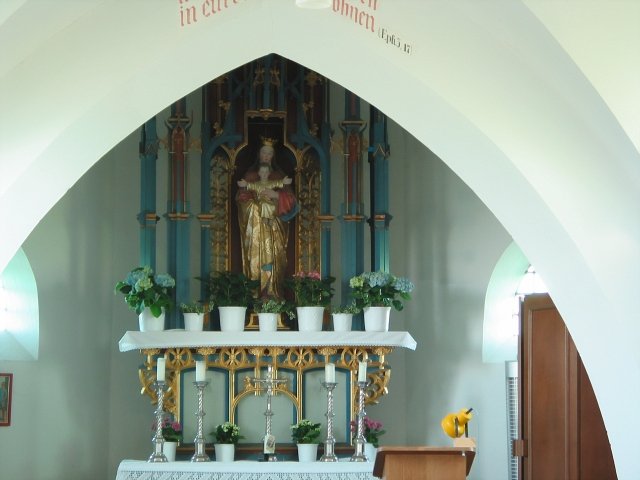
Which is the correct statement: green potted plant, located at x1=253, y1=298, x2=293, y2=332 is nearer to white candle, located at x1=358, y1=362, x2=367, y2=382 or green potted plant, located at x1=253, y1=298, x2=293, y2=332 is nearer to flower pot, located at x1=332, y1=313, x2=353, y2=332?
flower pot, located at x1=332, y1=313, x2=353, y2=332

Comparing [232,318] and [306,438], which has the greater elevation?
[232,318]

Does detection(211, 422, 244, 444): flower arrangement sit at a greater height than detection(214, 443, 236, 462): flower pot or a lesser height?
greater

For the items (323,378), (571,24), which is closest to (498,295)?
(323,378)

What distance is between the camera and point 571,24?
6625mm

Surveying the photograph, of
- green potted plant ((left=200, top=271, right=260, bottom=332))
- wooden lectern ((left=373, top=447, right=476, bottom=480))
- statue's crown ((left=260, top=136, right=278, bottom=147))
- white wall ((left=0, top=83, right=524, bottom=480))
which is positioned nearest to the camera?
wooden lectern ((left=373, top=447, right=476, bottom=480))

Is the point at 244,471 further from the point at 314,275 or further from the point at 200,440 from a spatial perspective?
the point at 314,275

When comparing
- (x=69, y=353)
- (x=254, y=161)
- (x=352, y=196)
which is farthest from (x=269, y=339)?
(x=69, y=353)

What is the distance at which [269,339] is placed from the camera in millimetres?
10711

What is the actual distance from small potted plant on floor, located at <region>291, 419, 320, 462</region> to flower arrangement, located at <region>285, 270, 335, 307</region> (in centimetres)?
104

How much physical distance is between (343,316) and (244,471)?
2.01 m

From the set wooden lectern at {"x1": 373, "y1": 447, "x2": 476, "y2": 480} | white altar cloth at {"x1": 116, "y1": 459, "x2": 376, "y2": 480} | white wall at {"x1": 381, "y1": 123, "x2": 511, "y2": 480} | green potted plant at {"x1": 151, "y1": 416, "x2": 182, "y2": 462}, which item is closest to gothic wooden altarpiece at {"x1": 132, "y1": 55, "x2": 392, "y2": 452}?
green potted plant at {"x1": 151, "y1": 416, "x2": 182, "y2": 462}

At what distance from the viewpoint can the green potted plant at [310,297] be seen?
35.8ft

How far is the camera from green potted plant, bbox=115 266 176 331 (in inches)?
421

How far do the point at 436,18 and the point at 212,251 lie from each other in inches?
184
